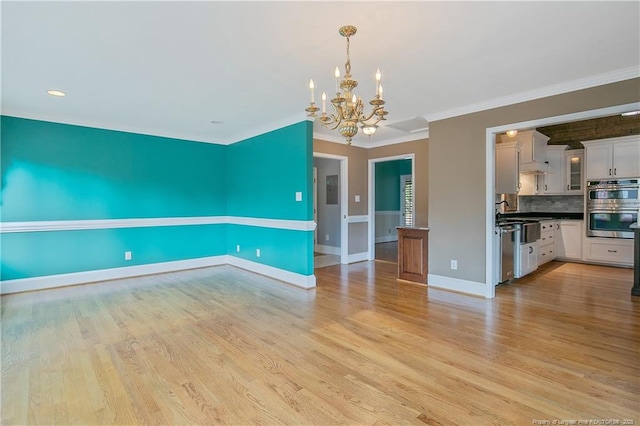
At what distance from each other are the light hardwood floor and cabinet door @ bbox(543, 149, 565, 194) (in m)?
2.81

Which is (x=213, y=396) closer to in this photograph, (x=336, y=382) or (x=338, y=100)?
(x=336, y=382)

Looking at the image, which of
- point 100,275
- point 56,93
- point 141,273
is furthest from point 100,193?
point 56,93

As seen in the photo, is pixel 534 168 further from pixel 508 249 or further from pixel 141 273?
pixel 141 273

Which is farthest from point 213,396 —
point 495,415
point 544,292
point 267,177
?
point 544,292

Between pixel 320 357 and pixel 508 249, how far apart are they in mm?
3538

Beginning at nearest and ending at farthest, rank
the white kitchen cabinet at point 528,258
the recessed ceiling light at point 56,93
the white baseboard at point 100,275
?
the recessed ceiling light at point 56,93 → the white baseboard at point 100,275 → the white kitchen cabinet at point 528,258

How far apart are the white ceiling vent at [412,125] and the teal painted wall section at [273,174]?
4.98 ft

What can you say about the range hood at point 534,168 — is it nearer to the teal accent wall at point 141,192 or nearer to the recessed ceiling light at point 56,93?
the teal accent wall at point 141,192

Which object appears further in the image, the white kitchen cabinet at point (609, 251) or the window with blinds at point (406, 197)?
the window with blinds at point (406, 197)

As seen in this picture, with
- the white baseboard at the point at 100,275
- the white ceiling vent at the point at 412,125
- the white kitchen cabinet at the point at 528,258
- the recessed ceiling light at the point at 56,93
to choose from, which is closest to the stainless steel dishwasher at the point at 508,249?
the white kitchen cabinet at the point at 528,258

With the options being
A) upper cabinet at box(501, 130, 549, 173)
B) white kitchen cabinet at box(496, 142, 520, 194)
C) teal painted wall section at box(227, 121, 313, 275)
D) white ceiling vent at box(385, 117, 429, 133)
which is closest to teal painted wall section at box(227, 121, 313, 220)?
teal painted wall section at box(227, 121, 313, 275)

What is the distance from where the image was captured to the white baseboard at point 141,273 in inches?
170

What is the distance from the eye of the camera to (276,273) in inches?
198

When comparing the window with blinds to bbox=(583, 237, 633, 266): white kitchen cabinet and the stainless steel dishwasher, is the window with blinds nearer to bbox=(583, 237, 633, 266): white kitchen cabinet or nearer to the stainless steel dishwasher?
bbox=(583, 237, 633, 266): white kitchen cabinet
